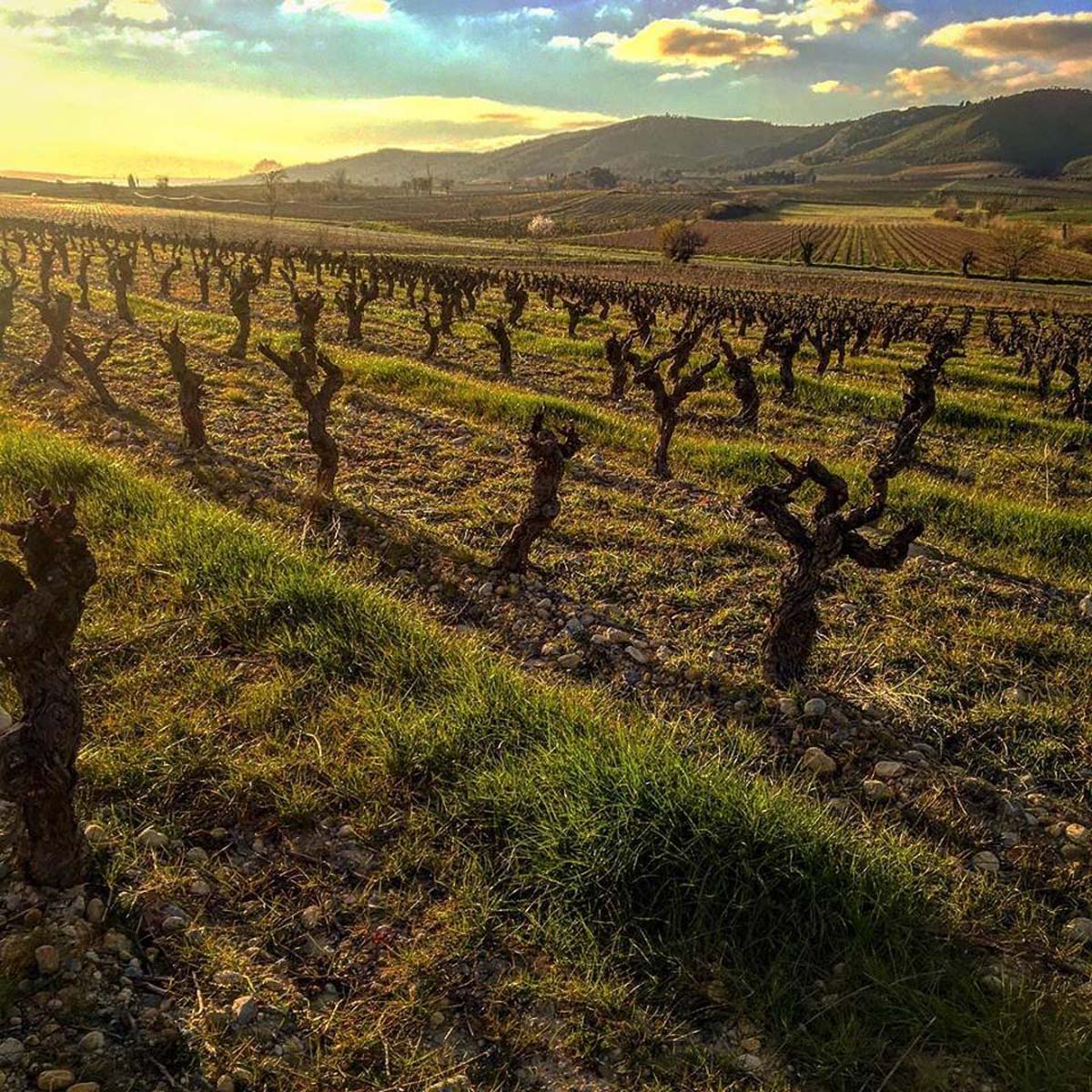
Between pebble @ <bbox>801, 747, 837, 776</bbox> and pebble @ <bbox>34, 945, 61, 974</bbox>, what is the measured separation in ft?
14.3

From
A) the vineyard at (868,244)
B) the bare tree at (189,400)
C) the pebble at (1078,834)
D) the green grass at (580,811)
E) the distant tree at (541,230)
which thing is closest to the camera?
the green grass at (580,811)

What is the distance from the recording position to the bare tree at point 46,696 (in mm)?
3416

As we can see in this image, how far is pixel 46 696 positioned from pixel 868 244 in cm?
9820

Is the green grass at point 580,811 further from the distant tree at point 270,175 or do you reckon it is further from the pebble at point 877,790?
the distant tree at point 270,175

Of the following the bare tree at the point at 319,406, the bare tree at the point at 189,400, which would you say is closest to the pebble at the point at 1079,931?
the bare tree at the point at 319,406

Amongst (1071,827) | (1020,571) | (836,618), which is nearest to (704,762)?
(1071,827)

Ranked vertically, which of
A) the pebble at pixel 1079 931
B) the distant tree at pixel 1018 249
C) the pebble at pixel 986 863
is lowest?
the pebble at pixel 1079 931

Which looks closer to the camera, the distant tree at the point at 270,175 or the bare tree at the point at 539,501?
the bare tree at the point at 539,501

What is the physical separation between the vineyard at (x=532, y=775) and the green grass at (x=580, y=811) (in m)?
0.02

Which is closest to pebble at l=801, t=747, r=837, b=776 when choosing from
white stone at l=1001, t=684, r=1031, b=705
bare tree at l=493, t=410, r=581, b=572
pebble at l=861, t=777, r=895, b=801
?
pebble at l=861, t=777, r=895, b=801

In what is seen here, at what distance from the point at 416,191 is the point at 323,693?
716ft

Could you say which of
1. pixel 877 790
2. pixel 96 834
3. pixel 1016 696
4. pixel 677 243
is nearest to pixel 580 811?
pixel 877 790

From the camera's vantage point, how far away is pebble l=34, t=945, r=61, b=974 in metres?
3.15

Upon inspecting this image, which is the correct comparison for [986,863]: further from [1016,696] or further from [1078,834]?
[1016,696]
